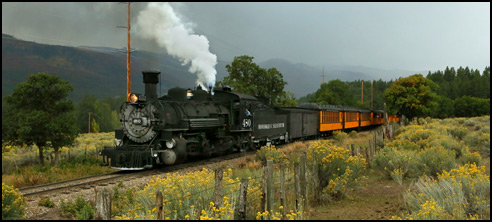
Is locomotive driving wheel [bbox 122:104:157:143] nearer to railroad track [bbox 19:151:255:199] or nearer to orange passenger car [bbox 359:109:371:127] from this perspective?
railroad track [bbox 19:151:255:199]

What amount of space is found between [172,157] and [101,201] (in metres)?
8.21

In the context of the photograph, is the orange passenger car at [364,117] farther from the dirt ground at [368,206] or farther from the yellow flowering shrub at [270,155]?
the dirt ground at [368,206]

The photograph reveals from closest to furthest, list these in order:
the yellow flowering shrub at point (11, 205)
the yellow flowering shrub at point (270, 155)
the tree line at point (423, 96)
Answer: the yellow flowering shrub at point (11, 205) → the yellow flowering shrub at point (270, 155) → the tree line at point (423, 96)

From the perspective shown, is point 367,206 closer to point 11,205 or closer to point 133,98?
point 11,205

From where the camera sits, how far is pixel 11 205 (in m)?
6.80

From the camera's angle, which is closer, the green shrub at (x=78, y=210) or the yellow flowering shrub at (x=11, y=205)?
the yellow flowering shrub at (x=11, y=205)

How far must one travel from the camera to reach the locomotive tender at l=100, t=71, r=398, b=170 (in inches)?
533

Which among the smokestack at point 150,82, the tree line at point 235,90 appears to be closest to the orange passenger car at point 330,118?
the tree line at point 235,90

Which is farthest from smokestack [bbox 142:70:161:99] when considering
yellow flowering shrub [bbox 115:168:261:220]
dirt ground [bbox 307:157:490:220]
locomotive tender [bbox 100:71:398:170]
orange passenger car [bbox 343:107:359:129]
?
orange passenger car [bbox 343:107:359:129]

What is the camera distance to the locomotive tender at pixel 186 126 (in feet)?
44.4

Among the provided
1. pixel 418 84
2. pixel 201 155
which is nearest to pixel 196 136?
pixel 201 155

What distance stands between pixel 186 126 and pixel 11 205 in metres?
7.92

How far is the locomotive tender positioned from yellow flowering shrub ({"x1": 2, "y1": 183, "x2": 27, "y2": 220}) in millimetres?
5849

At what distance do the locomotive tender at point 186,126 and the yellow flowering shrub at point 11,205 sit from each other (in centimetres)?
585
